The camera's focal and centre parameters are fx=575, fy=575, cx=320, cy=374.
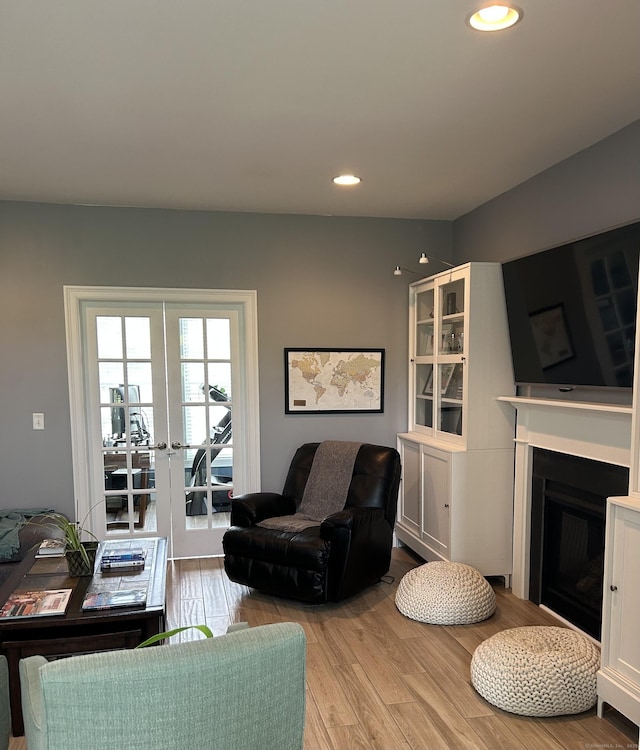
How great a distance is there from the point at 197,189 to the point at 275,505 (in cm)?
219

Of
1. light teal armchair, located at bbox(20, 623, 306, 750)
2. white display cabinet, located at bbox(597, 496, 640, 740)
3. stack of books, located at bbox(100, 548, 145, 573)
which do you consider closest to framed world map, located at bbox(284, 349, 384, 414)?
stack of books, located at bbox(100, 548, 145, 573)

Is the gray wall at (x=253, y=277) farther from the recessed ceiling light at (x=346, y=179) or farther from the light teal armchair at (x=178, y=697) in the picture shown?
the light teal armchair at (x=178, y=697)

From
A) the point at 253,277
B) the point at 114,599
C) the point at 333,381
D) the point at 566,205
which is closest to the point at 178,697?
the point at 114,599

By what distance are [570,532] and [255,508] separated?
6.36 feet

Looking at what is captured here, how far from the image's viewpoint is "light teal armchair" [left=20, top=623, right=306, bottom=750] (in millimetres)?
1250

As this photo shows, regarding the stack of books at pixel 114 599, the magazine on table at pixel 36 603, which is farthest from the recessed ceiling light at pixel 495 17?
the magazine on table at pixel 36 603

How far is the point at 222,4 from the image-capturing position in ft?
5.83

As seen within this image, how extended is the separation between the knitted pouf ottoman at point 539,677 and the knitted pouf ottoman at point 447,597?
2.20 feet

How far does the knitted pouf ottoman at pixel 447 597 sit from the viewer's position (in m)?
3.21

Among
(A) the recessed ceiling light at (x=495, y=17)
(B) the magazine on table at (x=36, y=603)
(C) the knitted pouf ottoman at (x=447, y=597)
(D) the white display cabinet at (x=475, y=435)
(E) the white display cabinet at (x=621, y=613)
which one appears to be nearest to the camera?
(A) the recessed ceiling light at (x=495, y=17)

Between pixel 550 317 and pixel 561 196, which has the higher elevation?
pixel 561 196

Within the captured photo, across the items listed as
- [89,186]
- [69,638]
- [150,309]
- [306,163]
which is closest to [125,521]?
[150,309]

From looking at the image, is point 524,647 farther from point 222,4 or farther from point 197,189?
point 197,189

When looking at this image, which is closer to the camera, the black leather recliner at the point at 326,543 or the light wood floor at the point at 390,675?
the light wood floor at the point at 390,675
